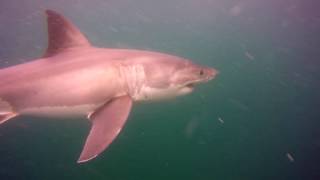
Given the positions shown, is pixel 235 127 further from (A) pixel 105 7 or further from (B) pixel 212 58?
(A) pixel 105 7

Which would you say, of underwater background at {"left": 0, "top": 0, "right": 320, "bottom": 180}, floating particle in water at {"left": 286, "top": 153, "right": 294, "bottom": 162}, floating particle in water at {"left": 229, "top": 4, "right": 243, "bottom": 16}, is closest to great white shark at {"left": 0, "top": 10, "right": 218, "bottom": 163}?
underwater background at {"left": 0, "top": 0, "right": 320, "bottom": 180}

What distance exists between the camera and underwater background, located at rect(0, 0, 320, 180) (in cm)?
1712

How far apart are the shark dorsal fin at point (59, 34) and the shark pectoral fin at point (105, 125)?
171 cm

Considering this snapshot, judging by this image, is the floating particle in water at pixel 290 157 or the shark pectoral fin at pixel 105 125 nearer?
the shark pectoral fin at pixel 105 125

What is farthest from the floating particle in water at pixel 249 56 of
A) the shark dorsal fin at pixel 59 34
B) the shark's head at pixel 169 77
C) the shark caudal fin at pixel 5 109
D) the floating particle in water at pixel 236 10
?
the shark caudal fin at pixel 5 109

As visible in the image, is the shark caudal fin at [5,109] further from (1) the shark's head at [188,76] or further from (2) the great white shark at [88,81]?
(1) the shark's head at [188,76]

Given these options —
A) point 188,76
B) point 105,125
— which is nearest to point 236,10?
point 188,76

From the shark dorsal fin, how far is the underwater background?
1.63 meters

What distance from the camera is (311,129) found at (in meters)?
34.5

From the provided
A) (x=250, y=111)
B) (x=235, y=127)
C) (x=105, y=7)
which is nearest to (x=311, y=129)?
(x=250, y=111)

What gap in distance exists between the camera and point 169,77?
613 centimetres

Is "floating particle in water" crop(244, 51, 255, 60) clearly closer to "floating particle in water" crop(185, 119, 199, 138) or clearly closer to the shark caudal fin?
"floating particle in water" crop(185, 119, 199, 138)

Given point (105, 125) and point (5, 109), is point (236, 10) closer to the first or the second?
point (5, 109)

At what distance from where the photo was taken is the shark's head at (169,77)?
6035 mm
